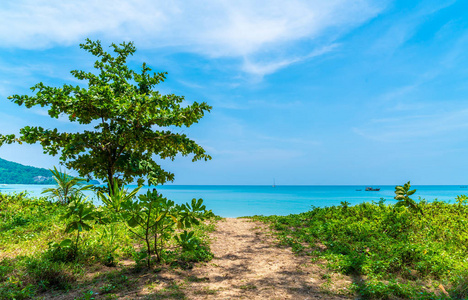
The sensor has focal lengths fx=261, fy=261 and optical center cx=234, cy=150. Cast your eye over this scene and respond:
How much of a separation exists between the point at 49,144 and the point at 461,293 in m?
11.0

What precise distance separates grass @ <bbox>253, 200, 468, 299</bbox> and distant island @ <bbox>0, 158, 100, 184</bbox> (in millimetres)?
79702

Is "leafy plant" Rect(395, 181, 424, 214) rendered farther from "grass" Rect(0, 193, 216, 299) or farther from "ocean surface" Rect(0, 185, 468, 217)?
"grass" Rect(0, 193, 216, 299)

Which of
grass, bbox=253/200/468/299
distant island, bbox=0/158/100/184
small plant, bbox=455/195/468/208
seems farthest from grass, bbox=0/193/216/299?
distant island, bbox=0/158/100/184

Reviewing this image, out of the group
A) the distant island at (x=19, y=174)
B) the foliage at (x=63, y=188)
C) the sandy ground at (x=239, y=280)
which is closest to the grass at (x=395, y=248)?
the sandy ground at (x=239, y=280)

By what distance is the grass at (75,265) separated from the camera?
4.09 meters

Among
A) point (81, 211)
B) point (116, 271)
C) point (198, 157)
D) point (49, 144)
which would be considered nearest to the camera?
point (81, 211)

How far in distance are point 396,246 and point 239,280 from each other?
3658 mm

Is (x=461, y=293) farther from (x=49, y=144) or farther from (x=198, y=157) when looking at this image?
(x=49, y=144)

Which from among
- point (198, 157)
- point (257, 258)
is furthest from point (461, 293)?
point (198, 157)

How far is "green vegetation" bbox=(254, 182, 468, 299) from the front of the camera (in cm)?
434

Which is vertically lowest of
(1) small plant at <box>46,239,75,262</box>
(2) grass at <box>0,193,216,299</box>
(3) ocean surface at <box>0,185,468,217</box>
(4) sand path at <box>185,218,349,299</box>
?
(3) ocean surface at <box>0,185,468,217</box>

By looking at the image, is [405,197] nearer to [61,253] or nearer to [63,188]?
[61,253]

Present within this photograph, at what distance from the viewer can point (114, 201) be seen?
22.8ft

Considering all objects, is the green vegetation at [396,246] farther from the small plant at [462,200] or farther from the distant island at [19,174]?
the distant island at [19,174]
